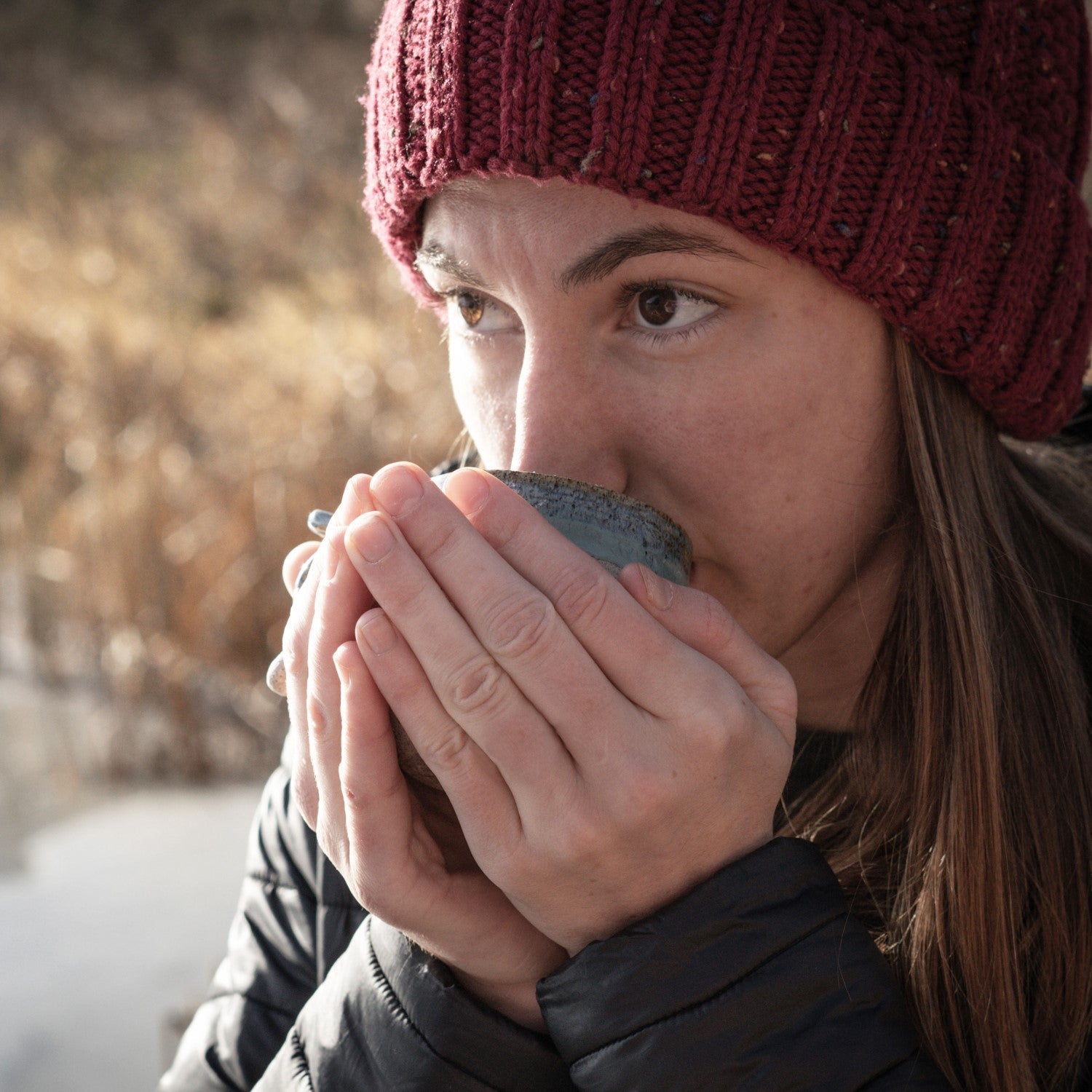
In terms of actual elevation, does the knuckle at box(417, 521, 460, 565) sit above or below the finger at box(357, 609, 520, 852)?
above

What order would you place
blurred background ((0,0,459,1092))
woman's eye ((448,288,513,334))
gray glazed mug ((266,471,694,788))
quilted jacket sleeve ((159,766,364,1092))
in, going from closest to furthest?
gray glazed mug ((266,471,694,788)) → woman's eye ((448,288,513,334)) → quilted jacket sleeve ((159,766,364,1092)) → blurred background ((0,0,459,1092))

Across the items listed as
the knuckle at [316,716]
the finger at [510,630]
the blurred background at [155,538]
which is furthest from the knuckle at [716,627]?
the blurred background at [155,538]

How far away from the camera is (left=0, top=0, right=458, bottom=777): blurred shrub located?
17.0ft

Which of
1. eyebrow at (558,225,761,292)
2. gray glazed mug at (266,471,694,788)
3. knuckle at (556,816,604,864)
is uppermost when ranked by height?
eyebrow at (558,225,761,292)

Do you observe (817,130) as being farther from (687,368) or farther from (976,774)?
(976,774)

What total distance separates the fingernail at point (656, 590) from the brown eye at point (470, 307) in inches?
28.2

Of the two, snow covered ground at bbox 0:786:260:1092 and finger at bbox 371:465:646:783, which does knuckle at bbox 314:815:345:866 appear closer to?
finger at bbox 371:465:646:783

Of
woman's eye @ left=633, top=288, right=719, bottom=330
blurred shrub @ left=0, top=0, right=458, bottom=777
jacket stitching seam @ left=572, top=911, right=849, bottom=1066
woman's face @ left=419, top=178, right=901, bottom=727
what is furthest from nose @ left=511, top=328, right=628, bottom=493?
blurred shrub @ left=0, top=0, right=458, bottom=777

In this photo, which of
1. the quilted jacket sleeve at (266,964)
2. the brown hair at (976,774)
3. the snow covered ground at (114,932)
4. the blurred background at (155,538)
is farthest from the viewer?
the blurred background at (155,538)

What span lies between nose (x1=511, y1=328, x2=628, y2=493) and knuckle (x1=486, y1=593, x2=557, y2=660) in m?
0.42

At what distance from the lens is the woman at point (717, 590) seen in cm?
138

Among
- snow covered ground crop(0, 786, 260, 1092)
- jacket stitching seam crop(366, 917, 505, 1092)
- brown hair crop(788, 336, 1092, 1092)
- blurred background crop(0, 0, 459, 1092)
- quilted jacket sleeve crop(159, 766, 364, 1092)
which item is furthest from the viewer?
blurred background crop(0, 0, 459, 1092)

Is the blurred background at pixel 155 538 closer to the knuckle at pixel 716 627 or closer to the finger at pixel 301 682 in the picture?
the finger at pixel 301 682

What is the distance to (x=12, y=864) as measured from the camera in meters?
4.07
